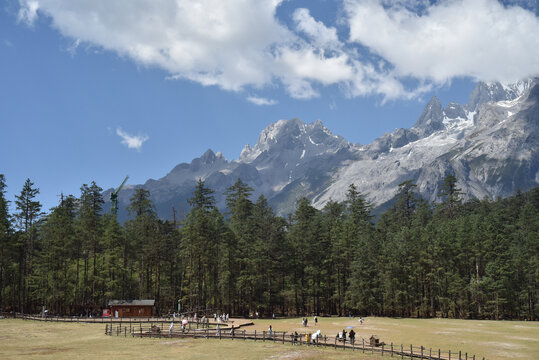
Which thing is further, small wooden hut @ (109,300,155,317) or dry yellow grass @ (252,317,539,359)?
small wooden hut @ (109,300,155,317)

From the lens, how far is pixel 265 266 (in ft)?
294

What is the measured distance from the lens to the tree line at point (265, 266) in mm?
84375

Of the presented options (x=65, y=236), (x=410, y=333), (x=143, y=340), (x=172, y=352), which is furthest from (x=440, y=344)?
(x=65, y=236)

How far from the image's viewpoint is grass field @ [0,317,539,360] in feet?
135

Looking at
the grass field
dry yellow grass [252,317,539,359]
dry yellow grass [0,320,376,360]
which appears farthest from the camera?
Answer: dry yellow grass [252,317,539,359]

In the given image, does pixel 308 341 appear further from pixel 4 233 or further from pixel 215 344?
pixel 4 233

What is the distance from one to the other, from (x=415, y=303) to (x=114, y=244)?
6354 cm

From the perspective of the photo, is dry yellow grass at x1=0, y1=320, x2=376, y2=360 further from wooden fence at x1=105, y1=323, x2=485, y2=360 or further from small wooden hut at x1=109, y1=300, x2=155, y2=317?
small wooden hut at x1=109, y1=300, x2=155, y2=317

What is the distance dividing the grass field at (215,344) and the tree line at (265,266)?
1849cm

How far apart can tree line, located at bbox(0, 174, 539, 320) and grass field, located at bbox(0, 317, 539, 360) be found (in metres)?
18.5

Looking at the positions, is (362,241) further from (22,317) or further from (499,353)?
(22,317)

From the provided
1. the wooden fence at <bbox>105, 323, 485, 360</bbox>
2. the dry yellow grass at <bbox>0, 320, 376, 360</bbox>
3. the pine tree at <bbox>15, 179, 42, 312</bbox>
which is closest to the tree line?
the pine tree at <bbox>15, 179, 42, 312</bbox>

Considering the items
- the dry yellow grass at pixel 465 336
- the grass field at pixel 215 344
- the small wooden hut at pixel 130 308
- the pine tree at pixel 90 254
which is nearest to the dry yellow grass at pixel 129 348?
the grass field at pixel 215 344

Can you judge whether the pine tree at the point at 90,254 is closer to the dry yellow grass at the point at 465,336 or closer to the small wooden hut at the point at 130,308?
the small wooden hut at the point at 130,308
